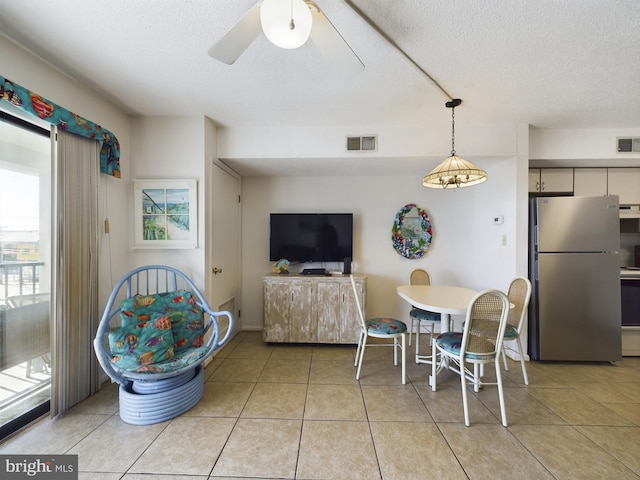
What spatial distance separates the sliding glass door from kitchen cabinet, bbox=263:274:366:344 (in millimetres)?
1785

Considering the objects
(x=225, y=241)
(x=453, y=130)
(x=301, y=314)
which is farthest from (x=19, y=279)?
(x=453, y=130)

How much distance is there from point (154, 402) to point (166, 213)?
1.58 m

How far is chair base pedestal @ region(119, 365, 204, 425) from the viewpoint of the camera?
66.8 inches

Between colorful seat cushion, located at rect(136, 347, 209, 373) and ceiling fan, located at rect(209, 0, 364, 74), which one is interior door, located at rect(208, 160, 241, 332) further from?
ceiling fan, located at rect(209, 0, 364, 74)

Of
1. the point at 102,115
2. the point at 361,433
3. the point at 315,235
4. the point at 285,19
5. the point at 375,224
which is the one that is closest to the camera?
the point at 285,19

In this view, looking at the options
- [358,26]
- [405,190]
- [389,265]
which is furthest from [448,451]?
[405,190]

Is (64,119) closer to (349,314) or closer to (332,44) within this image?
(332,44)

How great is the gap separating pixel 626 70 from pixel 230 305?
4.11 metres

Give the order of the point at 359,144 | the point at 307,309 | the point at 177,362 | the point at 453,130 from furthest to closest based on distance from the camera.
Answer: the point at 307,309 < the point at 359,144 < the point at 453,130 < the point at 177,362

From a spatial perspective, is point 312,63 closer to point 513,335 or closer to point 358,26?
point 358,26

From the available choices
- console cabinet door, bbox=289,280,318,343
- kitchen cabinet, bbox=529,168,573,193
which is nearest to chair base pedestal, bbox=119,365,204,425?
console cabinet door, bbox=289,280,318,343

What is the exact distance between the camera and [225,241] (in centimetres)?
299

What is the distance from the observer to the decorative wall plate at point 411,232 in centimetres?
334

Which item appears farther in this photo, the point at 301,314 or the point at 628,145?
the point at 301,314
